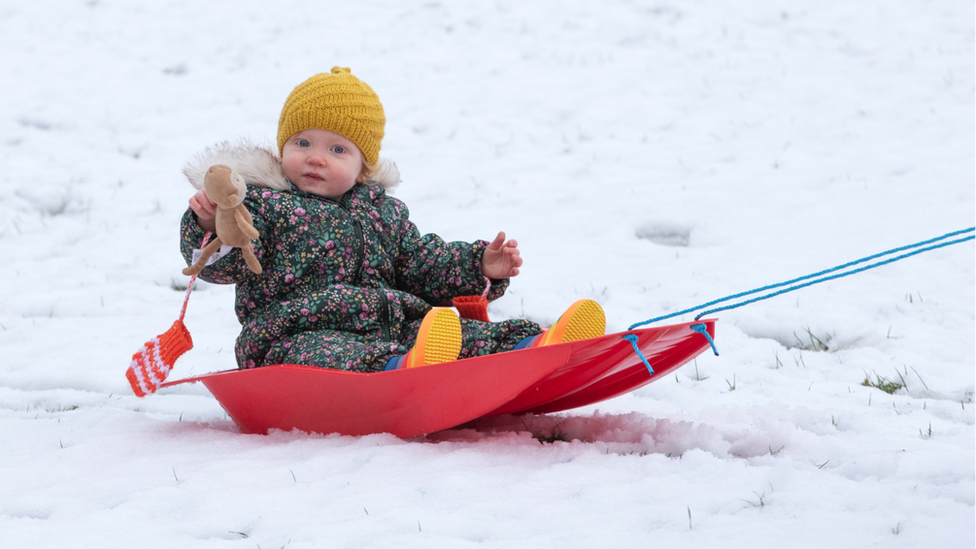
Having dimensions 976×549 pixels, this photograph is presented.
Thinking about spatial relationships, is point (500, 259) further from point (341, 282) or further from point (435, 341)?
point (435, 341)

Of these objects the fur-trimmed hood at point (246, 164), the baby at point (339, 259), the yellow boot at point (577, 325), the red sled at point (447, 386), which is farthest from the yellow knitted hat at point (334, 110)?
the yellow boot at point (577, 325)

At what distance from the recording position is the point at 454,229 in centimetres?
465

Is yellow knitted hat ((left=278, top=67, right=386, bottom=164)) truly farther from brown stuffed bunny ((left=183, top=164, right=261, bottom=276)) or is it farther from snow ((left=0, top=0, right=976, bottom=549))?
snow ((left=0, top=0, right=976, bottom=549))

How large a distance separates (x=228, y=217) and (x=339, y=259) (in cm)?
46

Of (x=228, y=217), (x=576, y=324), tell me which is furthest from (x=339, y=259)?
(x=576, y=324)

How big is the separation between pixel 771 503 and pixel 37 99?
21.7 feet

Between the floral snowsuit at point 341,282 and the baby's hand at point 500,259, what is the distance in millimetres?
38

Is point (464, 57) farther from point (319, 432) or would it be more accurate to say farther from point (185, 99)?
point (319, 432)

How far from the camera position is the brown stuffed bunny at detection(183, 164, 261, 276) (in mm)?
2039

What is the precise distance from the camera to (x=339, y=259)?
8.24 ft

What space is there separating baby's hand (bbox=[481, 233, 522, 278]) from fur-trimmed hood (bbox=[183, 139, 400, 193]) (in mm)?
673

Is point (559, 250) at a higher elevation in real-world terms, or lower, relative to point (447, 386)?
lower

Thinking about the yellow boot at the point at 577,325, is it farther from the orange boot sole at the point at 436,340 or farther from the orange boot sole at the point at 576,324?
the orange boot sole at the point at 436,340

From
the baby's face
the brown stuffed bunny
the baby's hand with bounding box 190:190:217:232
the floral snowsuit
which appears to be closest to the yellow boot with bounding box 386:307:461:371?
the floral snowsuit
